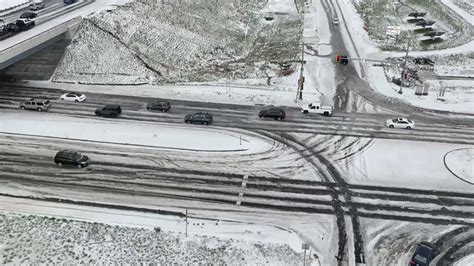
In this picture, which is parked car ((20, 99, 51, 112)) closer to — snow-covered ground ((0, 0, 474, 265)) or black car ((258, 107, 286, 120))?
snow-covered ground ((0, 0, 474, 265))

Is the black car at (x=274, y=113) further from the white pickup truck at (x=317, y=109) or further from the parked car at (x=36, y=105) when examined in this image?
the parked car at (x=36, y=105)

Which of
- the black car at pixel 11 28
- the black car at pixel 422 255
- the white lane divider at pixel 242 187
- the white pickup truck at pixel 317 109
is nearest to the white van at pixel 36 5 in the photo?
the black car at pixel 11 28

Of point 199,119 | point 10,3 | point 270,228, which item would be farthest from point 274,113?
point 10,3

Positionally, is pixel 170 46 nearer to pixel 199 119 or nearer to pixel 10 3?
pixel 199 119

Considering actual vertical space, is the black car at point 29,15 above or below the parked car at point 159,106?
above

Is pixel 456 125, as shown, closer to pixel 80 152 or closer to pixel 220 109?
pixel 220 109

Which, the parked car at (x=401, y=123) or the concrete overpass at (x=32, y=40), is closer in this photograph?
the parked car at (x=401, y=123)

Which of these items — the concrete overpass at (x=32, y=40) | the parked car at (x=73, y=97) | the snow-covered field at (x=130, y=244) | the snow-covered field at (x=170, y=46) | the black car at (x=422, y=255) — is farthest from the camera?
the snow-covered field at (x=170, y=46)
